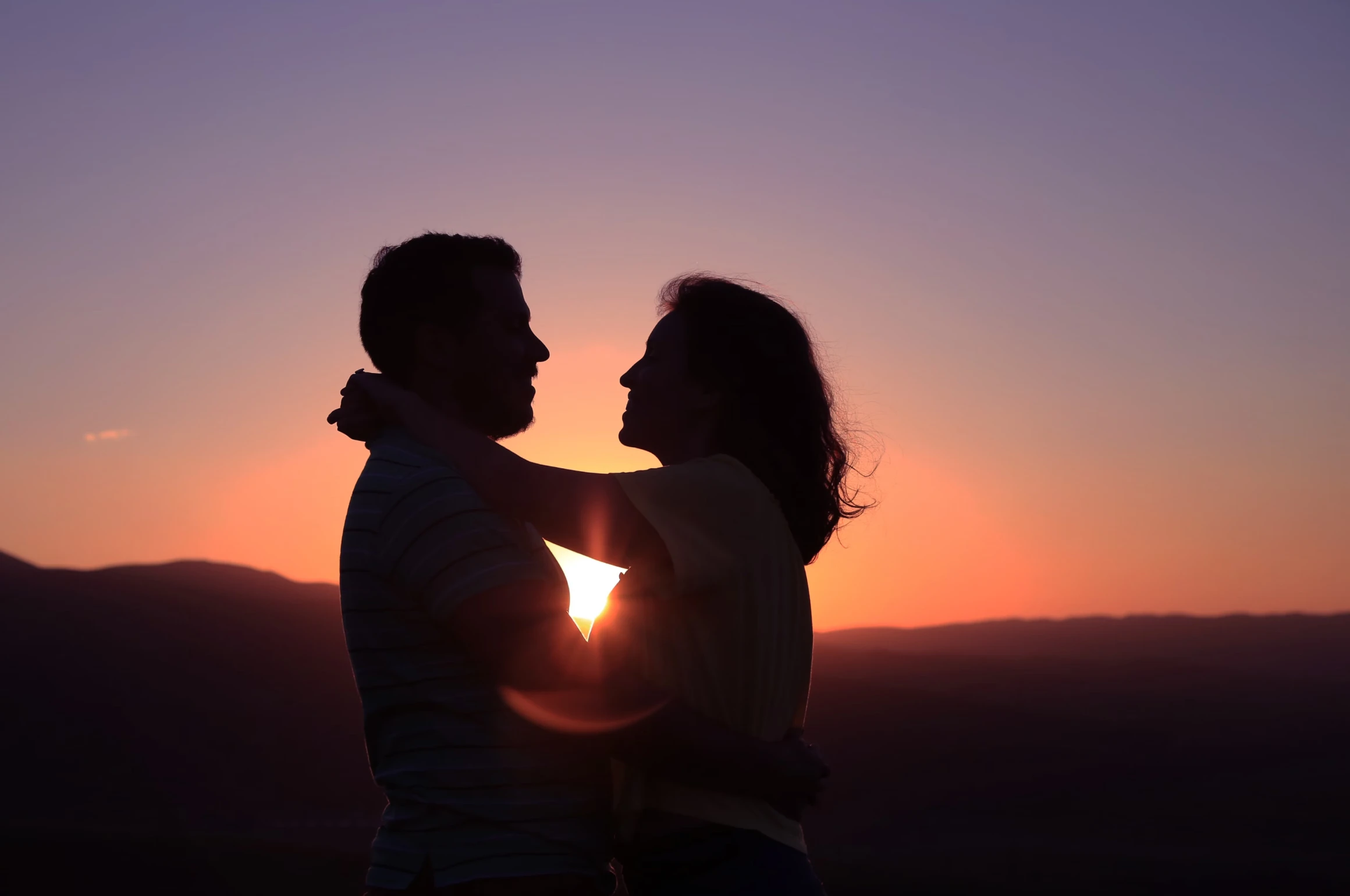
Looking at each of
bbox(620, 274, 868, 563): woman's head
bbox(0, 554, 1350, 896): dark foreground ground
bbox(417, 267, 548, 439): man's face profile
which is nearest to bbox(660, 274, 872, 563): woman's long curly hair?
bbox(620, 274, 868, 563): woman's head

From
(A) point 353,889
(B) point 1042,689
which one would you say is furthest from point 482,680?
(B) point 1042,689

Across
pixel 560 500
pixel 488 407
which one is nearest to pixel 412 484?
pixel 560 500

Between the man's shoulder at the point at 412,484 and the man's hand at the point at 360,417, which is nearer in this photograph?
the man's shoulder at the point at 412,484

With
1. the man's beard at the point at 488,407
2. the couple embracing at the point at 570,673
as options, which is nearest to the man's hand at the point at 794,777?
the couple embracing at the point at 570,673

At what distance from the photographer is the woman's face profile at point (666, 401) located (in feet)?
9.22

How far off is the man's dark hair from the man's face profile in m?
0.03

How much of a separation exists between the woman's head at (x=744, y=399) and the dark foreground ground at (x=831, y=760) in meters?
14.1

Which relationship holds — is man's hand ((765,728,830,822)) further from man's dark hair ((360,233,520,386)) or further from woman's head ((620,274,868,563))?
man's dark hair ((360,233,520,386))

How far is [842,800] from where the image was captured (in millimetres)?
25406

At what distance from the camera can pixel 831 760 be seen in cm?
2734

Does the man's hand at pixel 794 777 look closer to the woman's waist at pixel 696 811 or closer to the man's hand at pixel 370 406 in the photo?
the woman's waist at pixel 696 811

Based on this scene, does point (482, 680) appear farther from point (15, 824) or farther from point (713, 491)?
point (15, 824)

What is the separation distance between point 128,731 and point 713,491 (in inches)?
1021

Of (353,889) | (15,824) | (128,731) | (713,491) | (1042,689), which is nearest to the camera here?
(713,491)
